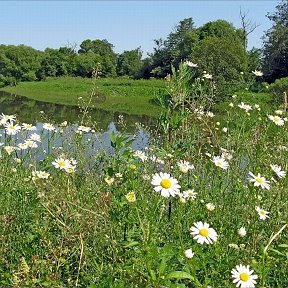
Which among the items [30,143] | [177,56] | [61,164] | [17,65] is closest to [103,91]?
[177,56]

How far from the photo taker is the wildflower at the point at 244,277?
1.38 metres

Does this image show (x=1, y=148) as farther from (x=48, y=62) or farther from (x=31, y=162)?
(x=48, y=62)

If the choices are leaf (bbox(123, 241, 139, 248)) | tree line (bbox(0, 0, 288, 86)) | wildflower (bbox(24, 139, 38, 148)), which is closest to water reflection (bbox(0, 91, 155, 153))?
wildflower (bbox(24, 139, 38, 148))

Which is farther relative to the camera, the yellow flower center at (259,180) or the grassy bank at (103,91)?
the grassy bank at (103,91)

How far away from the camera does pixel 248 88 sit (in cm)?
374

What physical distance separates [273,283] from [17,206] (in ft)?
3.95

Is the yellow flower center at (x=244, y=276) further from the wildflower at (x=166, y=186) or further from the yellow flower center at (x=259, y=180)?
the yellow flower center at (x=259, y=180)

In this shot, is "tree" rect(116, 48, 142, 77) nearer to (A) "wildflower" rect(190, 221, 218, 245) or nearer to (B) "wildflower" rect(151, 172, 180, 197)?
(B) "wildflower" rect(151, 172, 180, 197)

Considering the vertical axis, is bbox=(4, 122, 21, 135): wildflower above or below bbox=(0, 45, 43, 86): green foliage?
below

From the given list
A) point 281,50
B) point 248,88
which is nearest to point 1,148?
point 248,88

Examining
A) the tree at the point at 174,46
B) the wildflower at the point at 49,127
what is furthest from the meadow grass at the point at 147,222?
the tree at the point at 174,46

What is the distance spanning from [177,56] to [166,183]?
39125 mm

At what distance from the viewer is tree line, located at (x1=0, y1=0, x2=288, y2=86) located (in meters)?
26.8

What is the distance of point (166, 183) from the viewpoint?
1659 mm
